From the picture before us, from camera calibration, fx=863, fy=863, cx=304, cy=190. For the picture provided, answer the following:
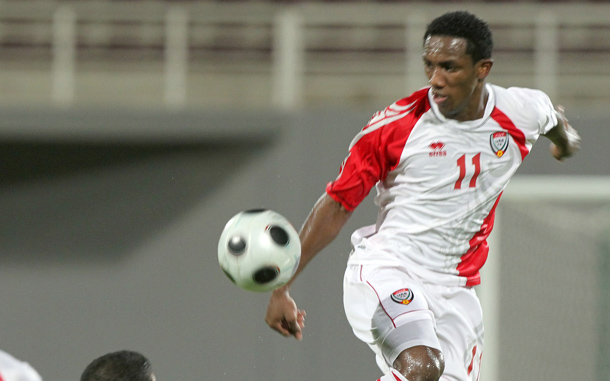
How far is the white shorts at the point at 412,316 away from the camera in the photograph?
3596 millimetres

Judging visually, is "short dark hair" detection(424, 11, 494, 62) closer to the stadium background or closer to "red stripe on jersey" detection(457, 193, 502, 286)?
"red stripe on jersey" detection(457, 193, 502, 286)

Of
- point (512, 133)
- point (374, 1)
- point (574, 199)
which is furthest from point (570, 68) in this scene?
point (512, 133)

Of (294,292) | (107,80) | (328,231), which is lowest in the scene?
(294,292)

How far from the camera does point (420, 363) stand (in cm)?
342

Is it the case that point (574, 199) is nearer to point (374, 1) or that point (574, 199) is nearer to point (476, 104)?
point (476, 104)

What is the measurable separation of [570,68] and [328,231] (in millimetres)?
8246

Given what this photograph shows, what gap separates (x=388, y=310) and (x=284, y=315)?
1.52 feet

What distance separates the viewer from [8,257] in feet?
30.4

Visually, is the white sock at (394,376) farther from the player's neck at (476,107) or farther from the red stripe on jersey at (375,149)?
the player's neck at (476,107)

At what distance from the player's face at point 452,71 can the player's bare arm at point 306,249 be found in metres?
0.67

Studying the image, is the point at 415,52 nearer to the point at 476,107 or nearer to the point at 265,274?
the point at 476,107

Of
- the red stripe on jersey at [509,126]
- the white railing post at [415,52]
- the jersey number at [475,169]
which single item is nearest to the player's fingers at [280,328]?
the jersey number at [475,169]

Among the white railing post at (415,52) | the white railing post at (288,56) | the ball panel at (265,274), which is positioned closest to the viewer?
the ball panel at (265,274)

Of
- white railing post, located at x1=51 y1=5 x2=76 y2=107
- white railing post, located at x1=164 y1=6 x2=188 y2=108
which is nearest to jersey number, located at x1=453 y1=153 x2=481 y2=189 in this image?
white railing post, located at x1=164 y1=6 x2=188 y2=108
